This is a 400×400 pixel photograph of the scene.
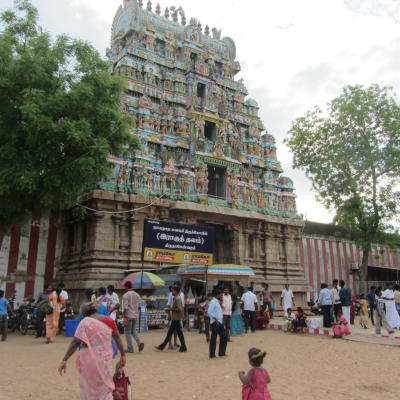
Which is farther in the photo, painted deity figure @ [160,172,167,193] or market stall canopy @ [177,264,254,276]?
painted deity figure @ [160,172,167,193]

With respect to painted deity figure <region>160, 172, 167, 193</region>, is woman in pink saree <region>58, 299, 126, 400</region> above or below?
below

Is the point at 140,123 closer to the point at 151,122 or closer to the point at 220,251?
the point at 151,122

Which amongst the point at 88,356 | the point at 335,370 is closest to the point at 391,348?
the point at 335,370

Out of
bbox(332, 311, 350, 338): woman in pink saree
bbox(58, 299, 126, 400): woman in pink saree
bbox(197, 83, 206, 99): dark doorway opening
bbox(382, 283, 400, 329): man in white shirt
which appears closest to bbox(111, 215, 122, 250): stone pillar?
bbox(332, 311, 350, 338): woman in pink saree

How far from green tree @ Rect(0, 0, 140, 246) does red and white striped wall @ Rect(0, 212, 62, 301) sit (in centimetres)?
361

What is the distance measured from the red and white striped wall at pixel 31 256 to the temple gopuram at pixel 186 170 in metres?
0.62

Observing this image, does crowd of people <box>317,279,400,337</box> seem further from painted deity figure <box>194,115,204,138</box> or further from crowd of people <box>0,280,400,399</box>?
painted deity figure <box>194,115,204,138</box>

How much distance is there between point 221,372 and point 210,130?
61.0 feet

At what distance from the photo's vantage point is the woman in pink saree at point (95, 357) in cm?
421

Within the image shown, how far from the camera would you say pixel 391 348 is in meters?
9.86

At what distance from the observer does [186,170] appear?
20562 millimetres

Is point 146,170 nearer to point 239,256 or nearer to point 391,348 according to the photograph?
point 239,256

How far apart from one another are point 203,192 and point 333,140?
9790 millimetres

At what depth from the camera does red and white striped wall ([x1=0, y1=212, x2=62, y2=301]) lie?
17469 millimetres
